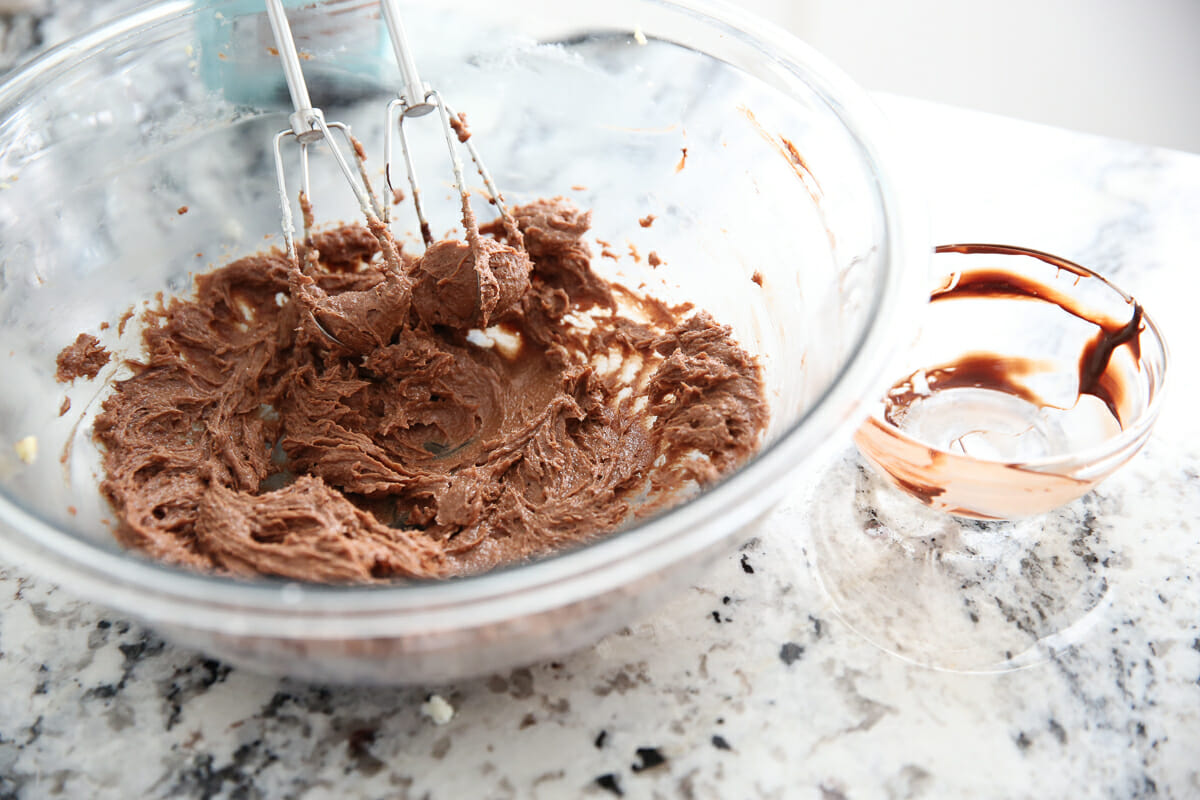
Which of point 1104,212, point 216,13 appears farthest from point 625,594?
point 1104,212

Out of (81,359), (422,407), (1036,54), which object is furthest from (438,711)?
(1036,54)

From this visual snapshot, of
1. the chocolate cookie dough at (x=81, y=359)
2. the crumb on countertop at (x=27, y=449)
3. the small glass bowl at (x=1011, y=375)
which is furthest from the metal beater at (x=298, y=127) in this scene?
the small glass bowl at (x=1011, y=375)

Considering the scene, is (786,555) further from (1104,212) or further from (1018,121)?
(1018,121)

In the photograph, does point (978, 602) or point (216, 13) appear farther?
point (216, 13)

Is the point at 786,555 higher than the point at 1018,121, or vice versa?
the point at 1018,121

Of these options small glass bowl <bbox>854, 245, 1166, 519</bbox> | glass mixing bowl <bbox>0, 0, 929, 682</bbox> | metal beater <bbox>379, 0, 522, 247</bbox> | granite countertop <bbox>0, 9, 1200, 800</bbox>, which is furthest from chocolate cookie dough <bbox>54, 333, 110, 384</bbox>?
small glass bowl <bbox>854, 245, 1166, 519</bbox>

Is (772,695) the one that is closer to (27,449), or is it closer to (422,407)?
(422,407)

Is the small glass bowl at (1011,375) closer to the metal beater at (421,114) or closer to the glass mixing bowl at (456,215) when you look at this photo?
the glass mixing bowl at (456,215)
